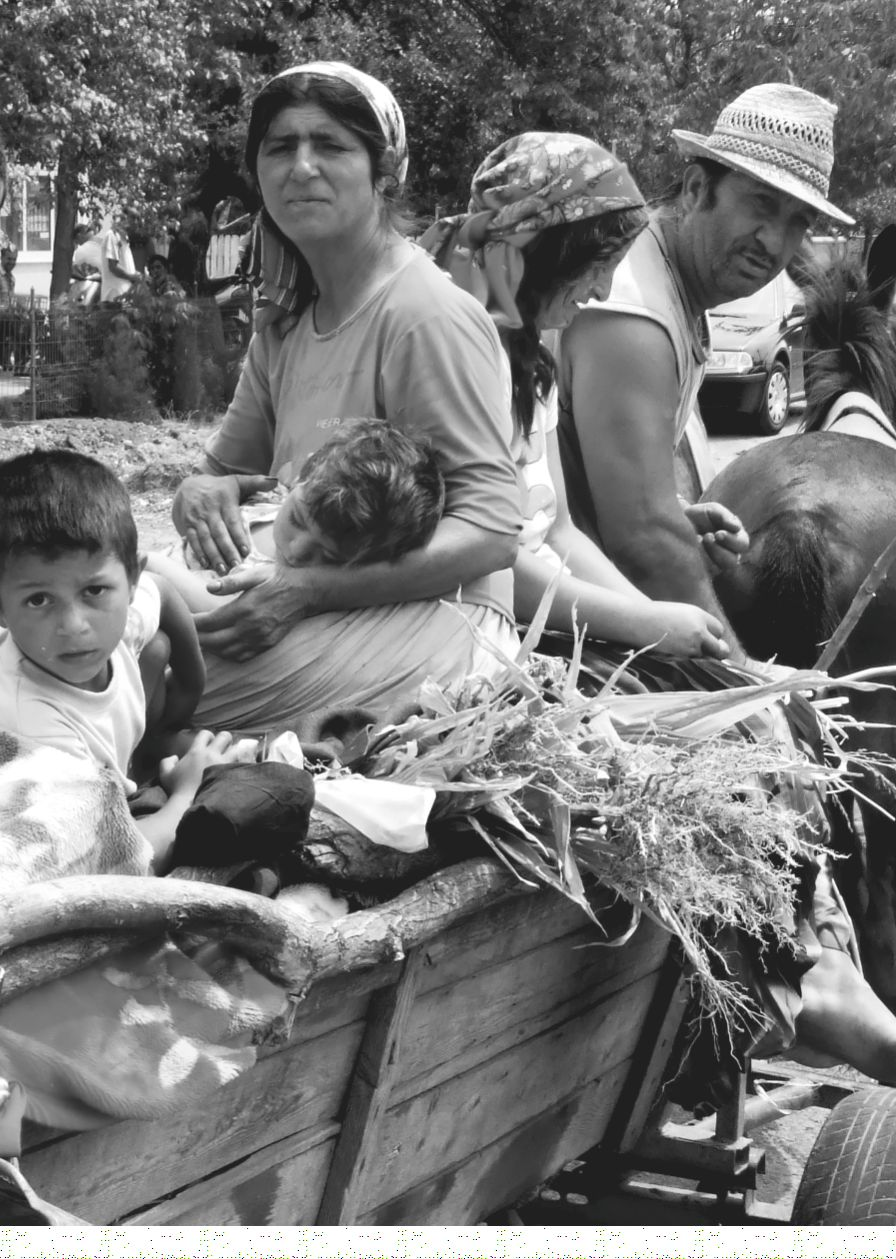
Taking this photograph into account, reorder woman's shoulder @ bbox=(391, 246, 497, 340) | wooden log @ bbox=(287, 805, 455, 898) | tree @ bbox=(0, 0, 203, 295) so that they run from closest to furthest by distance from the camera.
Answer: wooden log @ bbox=(287, 805, 455, 898) → woman's shoulder @ bbox=(391, 246, 497, 340) → tree @ bbox=(0, 0, 203, 295)

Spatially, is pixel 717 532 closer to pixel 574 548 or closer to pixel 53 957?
pixel 574 548

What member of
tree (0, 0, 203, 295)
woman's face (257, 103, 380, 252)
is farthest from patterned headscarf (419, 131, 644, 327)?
tree (0, 0, 203, 295)

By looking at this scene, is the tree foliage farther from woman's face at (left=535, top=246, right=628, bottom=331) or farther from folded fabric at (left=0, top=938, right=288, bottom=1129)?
folded fabric at (left=0, top=938, right=288, bottom=1129)

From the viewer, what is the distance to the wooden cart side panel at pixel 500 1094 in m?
2.14

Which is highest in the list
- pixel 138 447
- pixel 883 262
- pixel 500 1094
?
pixel 883 262

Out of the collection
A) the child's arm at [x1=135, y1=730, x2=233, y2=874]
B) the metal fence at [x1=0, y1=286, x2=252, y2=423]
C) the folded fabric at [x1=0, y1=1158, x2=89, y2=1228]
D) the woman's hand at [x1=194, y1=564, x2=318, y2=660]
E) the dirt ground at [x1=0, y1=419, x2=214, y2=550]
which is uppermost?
the woman's hand at [x1=194, y1=564, x2=318, y2=660]

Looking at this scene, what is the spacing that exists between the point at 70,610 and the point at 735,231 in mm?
2188

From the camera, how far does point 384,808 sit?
83.9 inches

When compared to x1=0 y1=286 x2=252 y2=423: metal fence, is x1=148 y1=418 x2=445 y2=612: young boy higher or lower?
higher

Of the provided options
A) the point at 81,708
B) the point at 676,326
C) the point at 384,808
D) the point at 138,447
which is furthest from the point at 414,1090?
the point at 138,447

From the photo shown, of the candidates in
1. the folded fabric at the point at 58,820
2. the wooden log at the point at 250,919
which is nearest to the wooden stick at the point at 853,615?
the wooden log at the point at 250,919

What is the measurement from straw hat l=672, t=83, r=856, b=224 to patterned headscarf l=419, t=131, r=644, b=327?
0.64m

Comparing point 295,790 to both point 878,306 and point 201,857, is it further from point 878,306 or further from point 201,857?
point 878,306

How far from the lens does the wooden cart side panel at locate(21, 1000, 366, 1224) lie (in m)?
1.60
